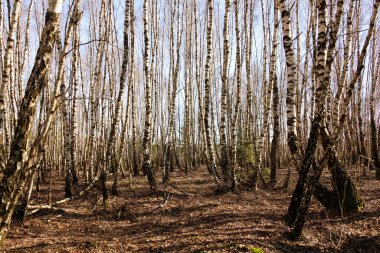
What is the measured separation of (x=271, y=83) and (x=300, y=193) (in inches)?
207

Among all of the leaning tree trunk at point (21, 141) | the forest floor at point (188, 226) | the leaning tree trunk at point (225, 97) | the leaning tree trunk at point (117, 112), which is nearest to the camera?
the leaning tree trunk at point (21, 141)

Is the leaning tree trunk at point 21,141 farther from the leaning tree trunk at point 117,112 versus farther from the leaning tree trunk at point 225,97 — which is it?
the leaning tree trunk at point 225,97

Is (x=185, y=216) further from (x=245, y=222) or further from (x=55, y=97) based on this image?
(x=55, y=97)

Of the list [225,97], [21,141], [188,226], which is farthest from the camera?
[225,97]

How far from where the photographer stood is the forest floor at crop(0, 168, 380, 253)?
A: 14.9 ft

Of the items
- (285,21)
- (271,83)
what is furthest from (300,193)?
(271,83)

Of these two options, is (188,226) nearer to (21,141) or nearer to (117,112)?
(117,112)

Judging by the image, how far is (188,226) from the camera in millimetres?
5680

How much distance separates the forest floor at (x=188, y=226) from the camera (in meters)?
4.54

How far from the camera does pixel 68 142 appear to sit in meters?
8.16

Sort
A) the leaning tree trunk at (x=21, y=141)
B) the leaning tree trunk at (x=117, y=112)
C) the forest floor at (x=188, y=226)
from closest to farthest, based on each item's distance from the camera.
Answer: the leaning tree trunk at (x=21, y=141), the forest floor at (x=188, y=226), the leaning tree trunk at (x=117, y=112)

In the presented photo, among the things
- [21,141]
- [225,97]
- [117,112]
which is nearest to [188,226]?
[117,112]

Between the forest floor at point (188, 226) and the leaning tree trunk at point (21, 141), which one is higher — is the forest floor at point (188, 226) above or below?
below

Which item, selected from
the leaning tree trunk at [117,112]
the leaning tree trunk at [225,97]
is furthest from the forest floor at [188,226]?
the leaning tree trunk at [225,97]
